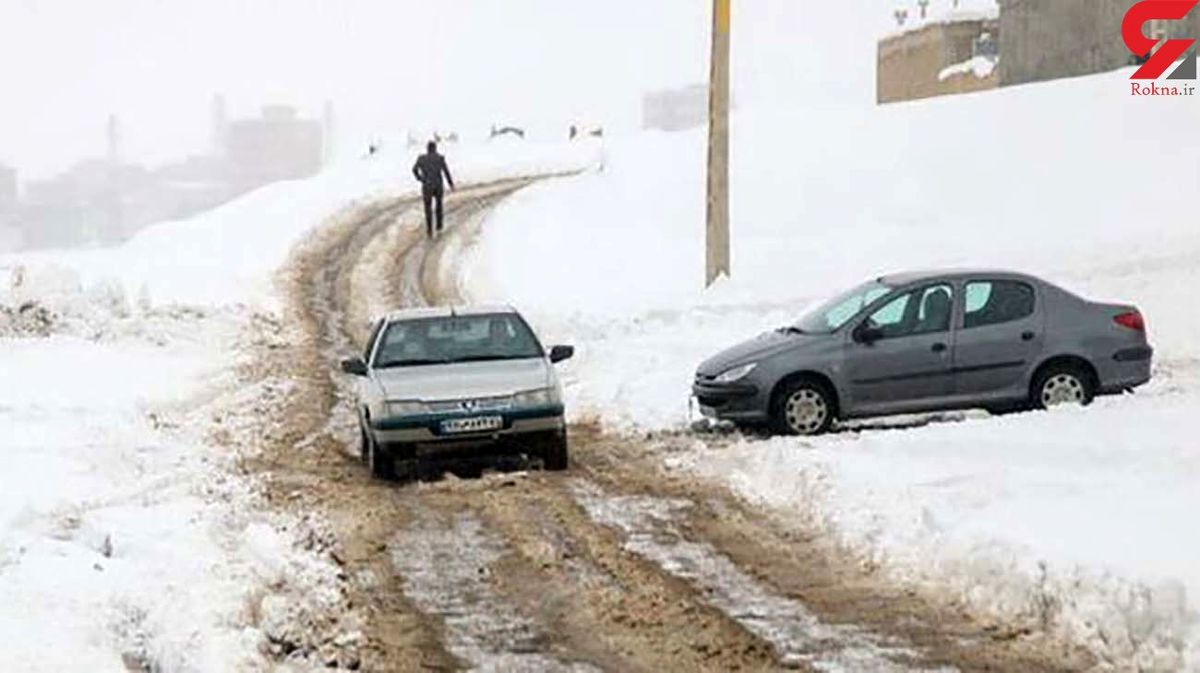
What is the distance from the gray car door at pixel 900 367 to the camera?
1500 cm

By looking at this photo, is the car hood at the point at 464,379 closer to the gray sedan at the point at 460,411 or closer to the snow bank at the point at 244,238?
the gray sedan at the point at 460,411

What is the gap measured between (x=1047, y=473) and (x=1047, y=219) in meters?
18.2

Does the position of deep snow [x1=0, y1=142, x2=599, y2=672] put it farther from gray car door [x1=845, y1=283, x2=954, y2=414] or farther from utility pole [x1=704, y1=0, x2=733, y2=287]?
utility pole [x1=704, y1=0, x2=733, y2=287]

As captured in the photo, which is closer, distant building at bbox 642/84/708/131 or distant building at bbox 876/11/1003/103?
distant building at bbox 876/11/1003/103

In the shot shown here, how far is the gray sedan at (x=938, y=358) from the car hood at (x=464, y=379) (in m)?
2.16

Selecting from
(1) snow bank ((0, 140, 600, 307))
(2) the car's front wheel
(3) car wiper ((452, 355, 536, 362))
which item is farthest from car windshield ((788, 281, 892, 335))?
→ (1) snow bank ((0, 140, 600, 307))

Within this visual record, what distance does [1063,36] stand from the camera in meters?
39.4

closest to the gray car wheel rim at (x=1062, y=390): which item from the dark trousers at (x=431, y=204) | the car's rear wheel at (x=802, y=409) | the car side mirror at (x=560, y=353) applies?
the car's rear wheel at (x=802, y=409)

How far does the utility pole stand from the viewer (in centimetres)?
2419

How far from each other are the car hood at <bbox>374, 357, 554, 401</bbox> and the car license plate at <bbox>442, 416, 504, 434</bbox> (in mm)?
210

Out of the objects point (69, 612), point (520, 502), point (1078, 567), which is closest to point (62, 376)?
point (520, 502)

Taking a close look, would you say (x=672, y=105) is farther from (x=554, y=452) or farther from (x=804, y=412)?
(x=554, y=452)

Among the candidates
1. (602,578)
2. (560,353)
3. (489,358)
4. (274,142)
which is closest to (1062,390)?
(560,353)

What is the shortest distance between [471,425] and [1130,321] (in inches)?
258
